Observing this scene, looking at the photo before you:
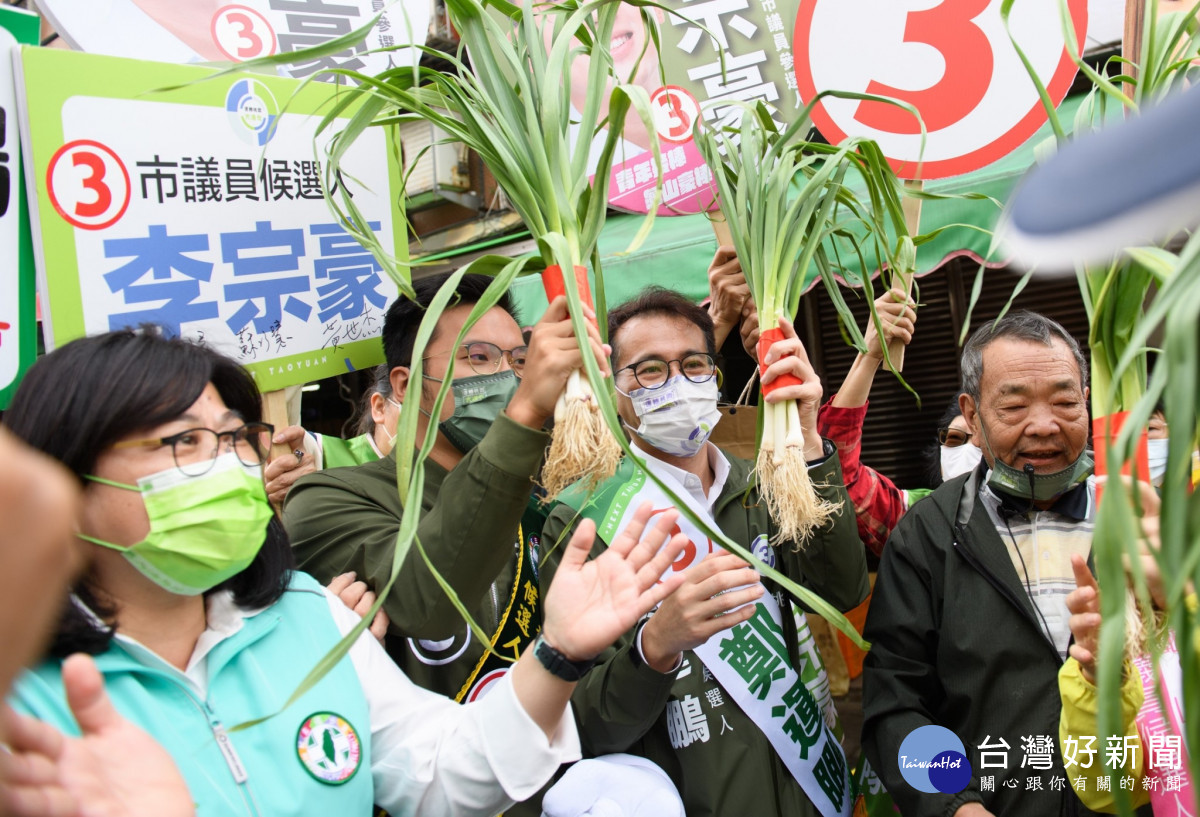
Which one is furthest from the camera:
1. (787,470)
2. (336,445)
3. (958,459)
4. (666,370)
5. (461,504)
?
(958,459)

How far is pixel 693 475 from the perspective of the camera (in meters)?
2.31

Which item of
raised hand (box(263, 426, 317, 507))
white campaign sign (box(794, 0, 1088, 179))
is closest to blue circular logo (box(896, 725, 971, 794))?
white campaign sign (box(794, 0, 1088, 179))

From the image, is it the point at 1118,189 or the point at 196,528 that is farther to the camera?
the point at 196,528

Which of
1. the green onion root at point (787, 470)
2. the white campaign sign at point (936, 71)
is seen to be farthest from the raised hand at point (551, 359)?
the white campaign sign at point (936, 71)

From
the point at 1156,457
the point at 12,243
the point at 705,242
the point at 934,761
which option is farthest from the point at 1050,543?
the point at 12,243

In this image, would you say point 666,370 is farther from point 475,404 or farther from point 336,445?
point 336,445

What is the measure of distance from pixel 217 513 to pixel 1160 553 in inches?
51.0

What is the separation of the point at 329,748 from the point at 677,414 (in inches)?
42.7

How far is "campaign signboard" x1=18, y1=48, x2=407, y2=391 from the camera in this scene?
2061 millimetres

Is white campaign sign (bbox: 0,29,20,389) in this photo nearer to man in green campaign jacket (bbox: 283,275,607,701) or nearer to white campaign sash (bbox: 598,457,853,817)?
man in green campaign jacket (bbox: 283,275,607,701)

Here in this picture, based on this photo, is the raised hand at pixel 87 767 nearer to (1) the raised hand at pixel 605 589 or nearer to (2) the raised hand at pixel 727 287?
(1) the raised hand at pixel 605 589

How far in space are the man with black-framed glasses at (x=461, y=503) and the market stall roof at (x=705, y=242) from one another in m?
0.86

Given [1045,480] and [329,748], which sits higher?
[1045,480]

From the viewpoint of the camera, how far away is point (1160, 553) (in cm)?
94
